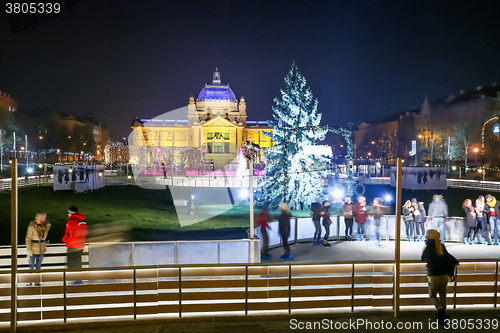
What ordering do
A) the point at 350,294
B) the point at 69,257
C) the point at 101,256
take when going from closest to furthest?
the point at 350,294
the point at 69,257
the point at 101,256

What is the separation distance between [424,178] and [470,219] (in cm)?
2263

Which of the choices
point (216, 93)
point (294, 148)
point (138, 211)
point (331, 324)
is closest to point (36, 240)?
point (331, 324)

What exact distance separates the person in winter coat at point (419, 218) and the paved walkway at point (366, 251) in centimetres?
33

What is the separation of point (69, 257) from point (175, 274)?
3.34 metres

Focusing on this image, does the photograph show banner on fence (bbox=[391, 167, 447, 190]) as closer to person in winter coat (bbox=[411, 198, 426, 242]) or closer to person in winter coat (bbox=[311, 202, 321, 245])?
person in winter coat (bbox=[411, 198, 426, 242])

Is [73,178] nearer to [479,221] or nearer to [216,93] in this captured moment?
[479,221]

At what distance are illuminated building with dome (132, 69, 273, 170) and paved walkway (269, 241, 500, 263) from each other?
8025cm

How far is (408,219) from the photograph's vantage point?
14.4 m

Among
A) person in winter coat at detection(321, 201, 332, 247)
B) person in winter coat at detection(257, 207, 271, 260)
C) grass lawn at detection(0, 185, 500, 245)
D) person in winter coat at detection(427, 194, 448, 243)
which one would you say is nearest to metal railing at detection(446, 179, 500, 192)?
grass lawn at detection(0, 185, 500, 245)

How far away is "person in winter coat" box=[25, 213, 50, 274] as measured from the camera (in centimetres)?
905

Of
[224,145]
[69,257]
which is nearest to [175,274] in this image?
[69,257]

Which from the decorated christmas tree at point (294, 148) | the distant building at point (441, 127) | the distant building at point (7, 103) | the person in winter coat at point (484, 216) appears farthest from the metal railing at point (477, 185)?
the distant building at point (7, 103)

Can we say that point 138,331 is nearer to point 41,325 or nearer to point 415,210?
point 41,325

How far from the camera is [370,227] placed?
600 inches
